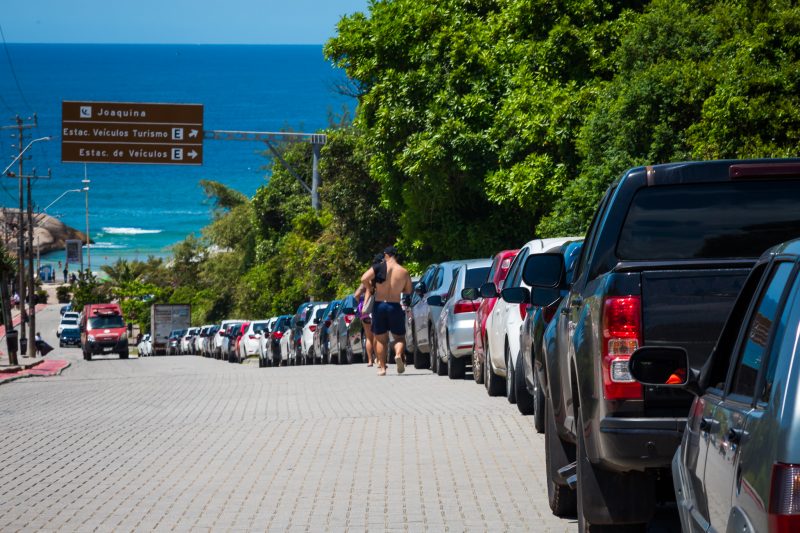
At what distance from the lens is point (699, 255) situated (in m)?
6.87

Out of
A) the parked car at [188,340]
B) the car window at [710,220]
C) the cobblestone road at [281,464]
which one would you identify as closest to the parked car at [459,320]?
the cobblestone road at [281,464]

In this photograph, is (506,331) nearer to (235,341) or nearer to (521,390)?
(521,390)

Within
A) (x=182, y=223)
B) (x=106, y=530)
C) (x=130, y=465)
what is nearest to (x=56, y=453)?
(x=130, y=465)

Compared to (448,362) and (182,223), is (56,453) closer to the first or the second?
(448,362)

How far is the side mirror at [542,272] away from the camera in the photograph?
8789 millimetres

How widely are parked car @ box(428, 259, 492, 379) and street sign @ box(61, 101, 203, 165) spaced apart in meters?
28.1

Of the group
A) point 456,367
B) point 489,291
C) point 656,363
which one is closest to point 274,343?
point 456,367

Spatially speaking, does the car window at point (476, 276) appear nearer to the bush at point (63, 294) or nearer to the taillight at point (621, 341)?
the taillight at point (621, 341)

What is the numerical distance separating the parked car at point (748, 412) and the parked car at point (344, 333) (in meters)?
23.4

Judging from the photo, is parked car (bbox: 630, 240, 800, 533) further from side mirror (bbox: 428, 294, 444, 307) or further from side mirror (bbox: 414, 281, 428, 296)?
side mirror (bbox: 414, 281, 428, 296)

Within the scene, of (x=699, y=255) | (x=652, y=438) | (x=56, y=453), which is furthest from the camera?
(x=56, y=453)

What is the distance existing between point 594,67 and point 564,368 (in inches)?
892

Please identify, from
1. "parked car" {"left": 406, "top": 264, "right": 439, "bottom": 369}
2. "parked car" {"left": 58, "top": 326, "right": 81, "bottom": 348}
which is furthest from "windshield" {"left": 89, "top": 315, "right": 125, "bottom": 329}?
"parked car" {"left": 406, "top": 264, "right": 439, "bottom": 369}

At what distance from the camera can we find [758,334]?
409cm
